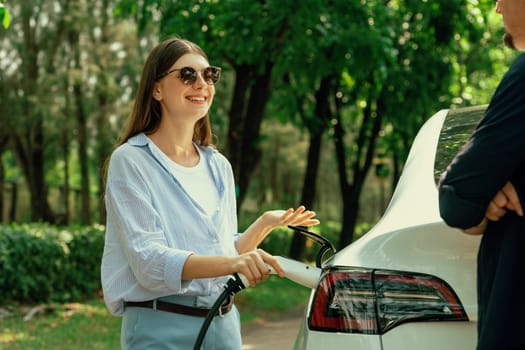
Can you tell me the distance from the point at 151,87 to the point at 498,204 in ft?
4.22

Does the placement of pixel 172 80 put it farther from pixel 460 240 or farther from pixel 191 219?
pixel 460 240

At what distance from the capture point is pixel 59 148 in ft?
82.1

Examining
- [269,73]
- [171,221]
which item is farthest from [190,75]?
[269,73]

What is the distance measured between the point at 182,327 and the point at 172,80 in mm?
792

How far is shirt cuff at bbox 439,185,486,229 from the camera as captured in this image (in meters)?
2.05

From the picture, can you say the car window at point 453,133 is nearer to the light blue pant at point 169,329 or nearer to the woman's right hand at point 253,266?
the woman's right hand at point 253,266

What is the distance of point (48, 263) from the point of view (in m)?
11.0

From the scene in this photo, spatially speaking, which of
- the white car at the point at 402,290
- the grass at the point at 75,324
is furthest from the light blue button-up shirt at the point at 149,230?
the grass at the point at 75,324

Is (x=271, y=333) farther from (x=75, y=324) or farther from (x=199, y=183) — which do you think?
(x=199, y=183)

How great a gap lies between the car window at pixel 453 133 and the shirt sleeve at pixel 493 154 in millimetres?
637

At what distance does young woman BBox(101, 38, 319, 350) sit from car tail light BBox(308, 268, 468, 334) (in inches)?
7.0

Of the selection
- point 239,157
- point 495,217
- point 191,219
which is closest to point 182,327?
point 191,219

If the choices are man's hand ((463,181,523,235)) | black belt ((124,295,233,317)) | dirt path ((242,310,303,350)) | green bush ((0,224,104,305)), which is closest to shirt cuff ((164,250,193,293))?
black belt ((124,295,233,317))

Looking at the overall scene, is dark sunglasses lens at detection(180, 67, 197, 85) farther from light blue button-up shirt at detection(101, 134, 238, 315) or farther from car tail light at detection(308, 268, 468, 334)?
car tail light at detection(308, 268, 468, 334)
